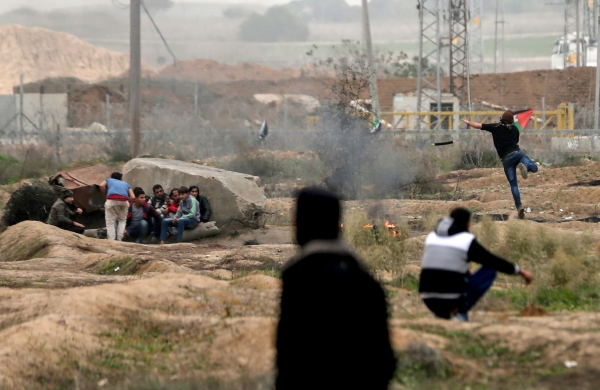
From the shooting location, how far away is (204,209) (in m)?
16.8

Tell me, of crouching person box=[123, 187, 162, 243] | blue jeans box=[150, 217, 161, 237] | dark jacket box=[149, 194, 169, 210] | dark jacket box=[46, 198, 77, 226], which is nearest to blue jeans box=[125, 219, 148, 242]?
crouching person box=[123, 187, 162, 243]

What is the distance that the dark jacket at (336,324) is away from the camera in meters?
4.48

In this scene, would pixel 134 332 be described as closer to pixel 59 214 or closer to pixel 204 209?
pixel 59 214

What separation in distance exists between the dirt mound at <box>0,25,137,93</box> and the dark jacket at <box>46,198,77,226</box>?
69.3m

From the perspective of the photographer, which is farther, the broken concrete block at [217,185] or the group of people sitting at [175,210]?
the broken concrete block at [217,185]

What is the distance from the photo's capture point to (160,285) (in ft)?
30.1

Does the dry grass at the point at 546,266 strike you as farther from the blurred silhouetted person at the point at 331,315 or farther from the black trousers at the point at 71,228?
the black trousers at the point at 71,228

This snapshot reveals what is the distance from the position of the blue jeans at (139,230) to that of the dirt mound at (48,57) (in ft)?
228

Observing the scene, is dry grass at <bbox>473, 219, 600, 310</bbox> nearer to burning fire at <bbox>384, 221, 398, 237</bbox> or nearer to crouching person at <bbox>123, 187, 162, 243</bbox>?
burning fire at <bbox>384, 221, 398, 237</bbox>

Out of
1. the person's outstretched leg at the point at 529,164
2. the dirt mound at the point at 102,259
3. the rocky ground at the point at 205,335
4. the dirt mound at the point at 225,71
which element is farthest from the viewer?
the dirt mound at the point at 225,71

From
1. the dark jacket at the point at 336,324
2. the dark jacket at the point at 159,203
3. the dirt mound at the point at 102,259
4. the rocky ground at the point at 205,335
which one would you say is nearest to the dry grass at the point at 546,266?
the rocky ground at the point at 205,335

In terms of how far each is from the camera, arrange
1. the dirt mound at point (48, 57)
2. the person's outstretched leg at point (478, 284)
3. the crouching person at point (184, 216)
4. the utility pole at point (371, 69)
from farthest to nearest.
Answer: the dirt mound at point (48, 57), the utility pole at point (371, 69), the crouching person at point (184, 216), the person's outstretched leg at point (478, 284)

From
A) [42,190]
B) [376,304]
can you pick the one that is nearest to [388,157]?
[42,190]

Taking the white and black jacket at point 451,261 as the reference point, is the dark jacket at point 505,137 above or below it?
above
